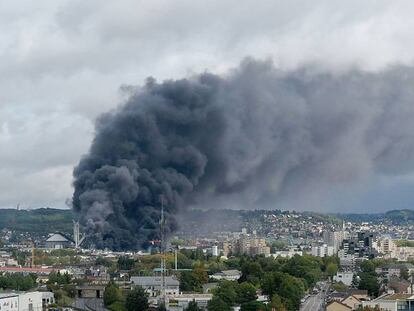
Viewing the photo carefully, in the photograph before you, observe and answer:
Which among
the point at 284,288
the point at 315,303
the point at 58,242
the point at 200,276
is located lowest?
the point at 315,303

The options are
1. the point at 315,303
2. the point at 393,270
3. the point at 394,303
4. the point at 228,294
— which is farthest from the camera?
the point at 393,270

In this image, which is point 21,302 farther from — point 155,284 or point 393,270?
point 393,270

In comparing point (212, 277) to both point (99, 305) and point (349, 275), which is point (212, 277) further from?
point (99, 305)

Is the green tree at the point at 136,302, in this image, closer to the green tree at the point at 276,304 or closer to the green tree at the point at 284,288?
the green tree at the point at 276,304

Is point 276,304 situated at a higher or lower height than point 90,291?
lower

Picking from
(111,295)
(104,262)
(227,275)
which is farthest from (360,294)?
(104,262)

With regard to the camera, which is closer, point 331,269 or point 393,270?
point 393,270

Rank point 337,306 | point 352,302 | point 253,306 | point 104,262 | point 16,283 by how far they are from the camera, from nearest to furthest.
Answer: point 253,306 → point 337,306 → point 352,302 → point 16,283 → point 104,262

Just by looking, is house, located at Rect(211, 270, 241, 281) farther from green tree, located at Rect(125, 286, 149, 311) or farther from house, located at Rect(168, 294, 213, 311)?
green tree, located at Rect(125, 286, 149, 311)

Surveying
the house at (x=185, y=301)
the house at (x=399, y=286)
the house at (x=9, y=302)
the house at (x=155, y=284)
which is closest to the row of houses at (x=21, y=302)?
the house at (x=9, y=302)
